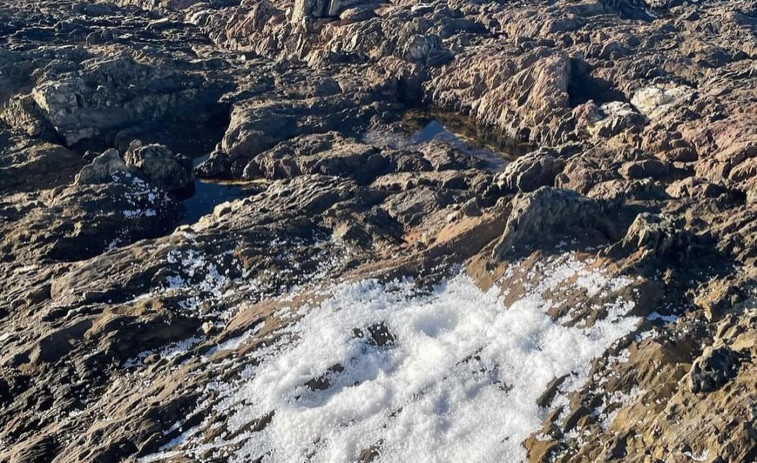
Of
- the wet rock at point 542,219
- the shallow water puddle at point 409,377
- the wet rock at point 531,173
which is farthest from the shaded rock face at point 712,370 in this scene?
the wet rock at point 531,173

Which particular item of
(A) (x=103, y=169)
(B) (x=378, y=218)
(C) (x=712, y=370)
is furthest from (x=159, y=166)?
(C) (x=712, y=370)

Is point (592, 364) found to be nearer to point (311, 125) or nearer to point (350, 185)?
point (350, 185)

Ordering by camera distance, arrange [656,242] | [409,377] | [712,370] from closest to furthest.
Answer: [712,370]
[409,377]
[656,242]

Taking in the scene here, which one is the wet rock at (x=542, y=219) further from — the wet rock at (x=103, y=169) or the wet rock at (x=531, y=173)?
the wet rock at (x=103, y=169)

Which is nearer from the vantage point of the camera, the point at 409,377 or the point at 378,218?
the point at 409,377

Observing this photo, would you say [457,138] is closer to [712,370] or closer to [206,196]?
[206,196]
